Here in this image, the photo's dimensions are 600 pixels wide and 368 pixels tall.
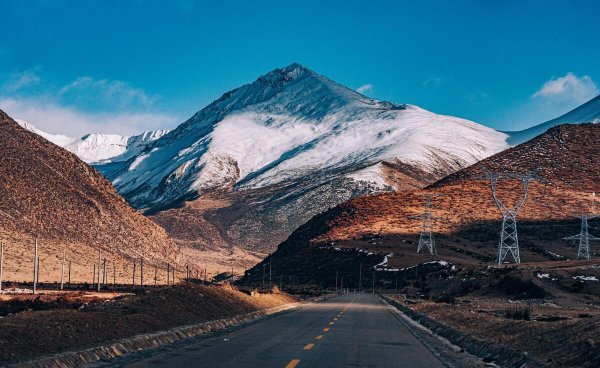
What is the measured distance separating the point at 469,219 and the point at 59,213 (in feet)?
251

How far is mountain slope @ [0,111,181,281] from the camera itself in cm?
9231

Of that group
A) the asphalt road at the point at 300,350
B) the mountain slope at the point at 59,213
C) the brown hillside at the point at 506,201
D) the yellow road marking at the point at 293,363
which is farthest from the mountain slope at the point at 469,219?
the yellow road marking at the point at 293,363

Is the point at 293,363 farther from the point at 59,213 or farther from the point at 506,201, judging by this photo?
the point at 506,201

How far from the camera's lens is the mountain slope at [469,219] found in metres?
122

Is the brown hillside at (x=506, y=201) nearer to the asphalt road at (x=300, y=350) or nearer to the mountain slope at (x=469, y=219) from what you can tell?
the mountain slope at (x=469, y=219)

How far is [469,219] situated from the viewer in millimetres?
138250

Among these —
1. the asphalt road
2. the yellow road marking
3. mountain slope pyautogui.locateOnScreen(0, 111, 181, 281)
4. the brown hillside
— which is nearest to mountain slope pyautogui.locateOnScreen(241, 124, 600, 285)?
the brown hillside

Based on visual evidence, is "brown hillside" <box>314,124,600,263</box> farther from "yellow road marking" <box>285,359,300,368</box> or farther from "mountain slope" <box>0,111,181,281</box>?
"yellow road marking" <box>285,359,300,368</box>

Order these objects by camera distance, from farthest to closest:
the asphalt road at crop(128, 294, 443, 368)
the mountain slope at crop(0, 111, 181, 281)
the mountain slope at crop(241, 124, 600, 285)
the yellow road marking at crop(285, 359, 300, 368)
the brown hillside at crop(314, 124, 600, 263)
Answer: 1. the brown hillside at crop(314, 124, 600, 263)
2. the mountain slope at crop(241, 124, 600, 285)
3. the mountain slope at crop(0, 111, 181, 281)
4. the asphalt road at crop(128, 294, 443, 368)
5. the yellow road marking at crop(285, 359, 300, 368)

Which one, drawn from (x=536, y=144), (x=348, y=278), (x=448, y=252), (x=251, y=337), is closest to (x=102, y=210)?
(x=348, y=278)

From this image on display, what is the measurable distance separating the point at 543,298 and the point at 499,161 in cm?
12401

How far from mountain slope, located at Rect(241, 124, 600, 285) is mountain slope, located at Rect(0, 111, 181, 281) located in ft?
103

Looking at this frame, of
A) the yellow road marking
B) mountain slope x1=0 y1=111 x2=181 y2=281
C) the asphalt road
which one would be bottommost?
the asphalt road

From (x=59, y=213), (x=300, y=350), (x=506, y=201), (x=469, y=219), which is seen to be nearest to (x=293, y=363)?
(x=300, y=350)
